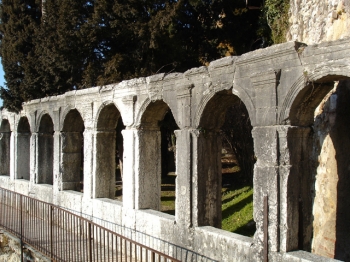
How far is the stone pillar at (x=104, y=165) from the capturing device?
9.85 m

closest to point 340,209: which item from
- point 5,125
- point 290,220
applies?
point 290,220

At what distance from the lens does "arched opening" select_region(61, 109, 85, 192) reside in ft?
36.9

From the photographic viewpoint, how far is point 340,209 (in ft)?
23.9

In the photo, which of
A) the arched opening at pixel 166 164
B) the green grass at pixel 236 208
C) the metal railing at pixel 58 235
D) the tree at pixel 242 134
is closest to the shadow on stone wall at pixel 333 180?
the green grass at pixel 236 208

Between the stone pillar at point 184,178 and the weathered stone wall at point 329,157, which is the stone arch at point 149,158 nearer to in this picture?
the stone pillar at point 184,178

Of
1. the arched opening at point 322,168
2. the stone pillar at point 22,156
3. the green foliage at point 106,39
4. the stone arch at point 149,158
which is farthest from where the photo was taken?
the stone pillar at point 22,156

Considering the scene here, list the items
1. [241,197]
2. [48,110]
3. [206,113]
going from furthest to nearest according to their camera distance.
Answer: [241,197] → [48,110] → [206,113]

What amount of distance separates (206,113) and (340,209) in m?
2.84

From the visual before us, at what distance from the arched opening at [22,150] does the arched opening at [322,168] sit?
985 centimetres

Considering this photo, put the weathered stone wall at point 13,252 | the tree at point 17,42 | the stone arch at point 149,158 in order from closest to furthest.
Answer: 1. the stone arch at point 149,158
2. the weathered stone wall at point 13,252
3. the tree at point 17,42

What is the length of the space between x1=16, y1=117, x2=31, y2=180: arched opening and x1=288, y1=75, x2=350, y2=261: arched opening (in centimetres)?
985

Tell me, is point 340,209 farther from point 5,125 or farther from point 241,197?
point 5,125

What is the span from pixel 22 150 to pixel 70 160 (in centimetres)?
391

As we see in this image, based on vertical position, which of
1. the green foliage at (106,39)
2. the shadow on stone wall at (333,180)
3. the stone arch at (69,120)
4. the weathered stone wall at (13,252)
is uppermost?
the green foliage at (106,39)
